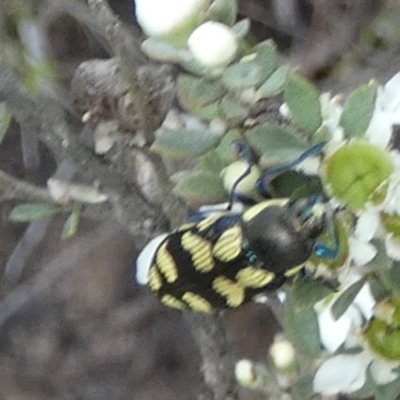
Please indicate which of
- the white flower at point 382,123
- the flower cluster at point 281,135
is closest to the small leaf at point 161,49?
the flower cluster at point 281,135

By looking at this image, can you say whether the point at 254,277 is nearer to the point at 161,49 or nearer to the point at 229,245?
the point at 229,245

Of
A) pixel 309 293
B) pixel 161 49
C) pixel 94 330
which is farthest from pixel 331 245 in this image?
pixel 94 330

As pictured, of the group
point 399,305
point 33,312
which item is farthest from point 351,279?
point 33,312

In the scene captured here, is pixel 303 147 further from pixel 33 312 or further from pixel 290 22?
pixel 33 312

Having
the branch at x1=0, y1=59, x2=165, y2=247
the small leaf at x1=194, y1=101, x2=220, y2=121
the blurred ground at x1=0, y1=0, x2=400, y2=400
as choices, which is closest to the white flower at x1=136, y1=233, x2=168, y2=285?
the branch at x1=0, y1=59, x2=165, y2=247

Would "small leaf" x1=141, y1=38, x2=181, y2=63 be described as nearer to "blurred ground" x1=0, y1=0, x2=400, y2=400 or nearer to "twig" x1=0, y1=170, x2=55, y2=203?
"twig" x1=0, y1=170, x2=55, y2=203

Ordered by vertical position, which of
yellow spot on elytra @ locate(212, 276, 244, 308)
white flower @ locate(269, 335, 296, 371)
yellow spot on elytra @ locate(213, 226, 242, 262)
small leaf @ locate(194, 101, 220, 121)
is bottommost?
white flower @ locate(269, 335, 296, 371)

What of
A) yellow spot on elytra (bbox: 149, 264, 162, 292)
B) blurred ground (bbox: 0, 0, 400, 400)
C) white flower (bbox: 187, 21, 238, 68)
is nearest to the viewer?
white flower (bbox: 187, 21, 238, 68)

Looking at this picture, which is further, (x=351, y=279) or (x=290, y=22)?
(x=290, y=22)
